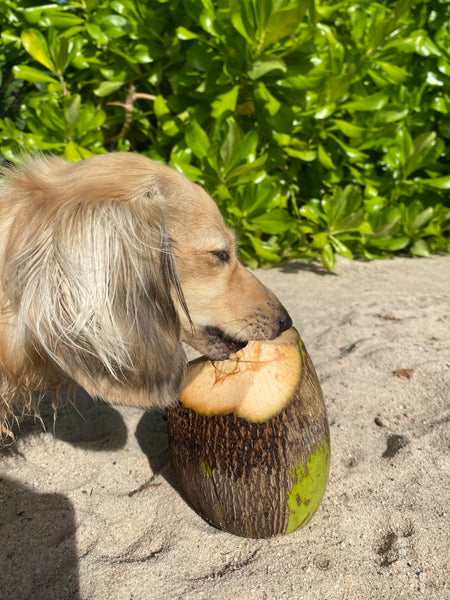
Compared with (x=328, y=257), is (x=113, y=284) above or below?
above

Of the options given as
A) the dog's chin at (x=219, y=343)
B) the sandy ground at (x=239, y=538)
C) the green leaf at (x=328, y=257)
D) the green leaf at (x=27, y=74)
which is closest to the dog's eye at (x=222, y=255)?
the dog's chin at (x=219, y=343)

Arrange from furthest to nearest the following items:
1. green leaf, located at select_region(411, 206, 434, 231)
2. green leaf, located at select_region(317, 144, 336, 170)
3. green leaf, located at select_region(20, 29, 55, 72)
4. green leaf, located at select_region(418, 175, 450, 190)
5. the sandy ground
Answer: green leaf, located at select_region(411, 206, 434, 231)
green leaf, located at select_region(418, 175, 450, 190)
green leaf, located at select_region(317, 144, 336, 170)
green leaf, located at select_region(20, 29, 55, 72)
the sandy ground

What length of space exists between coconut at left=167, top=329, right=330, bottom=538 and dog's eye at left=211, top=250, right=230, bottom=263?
38 cm

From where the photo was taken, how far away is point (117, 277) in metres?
1.69

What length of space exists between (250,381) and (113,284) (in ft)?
2.15

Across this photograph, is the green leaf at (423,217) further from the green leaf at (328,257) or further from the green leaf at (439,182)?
the green leaf at (328,257)

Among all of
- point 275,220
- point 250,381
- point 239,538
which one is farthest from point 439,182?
point 239,538

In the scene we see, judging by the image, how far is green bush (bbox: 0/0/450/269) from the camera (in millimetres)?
3758

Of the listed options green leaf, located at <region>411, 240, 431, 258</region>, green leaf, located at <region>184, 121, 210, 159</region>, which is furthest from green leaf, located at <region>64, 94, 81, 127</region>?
green leaf, located at <region>411, 240, 431, 258</region>

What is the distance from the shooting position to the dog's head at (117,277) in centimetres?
166

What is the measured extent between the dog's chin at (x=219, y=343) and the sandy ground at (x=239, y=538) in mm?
703

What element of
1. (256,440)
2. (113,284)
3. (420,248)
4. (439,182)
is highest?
(113,284)

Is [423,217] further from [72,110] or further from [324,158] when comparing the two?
[72,110]

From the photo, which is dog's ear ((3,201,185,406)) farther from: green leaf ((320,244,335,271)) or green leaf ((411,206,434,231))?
green leaf ((411,206,434,231))
